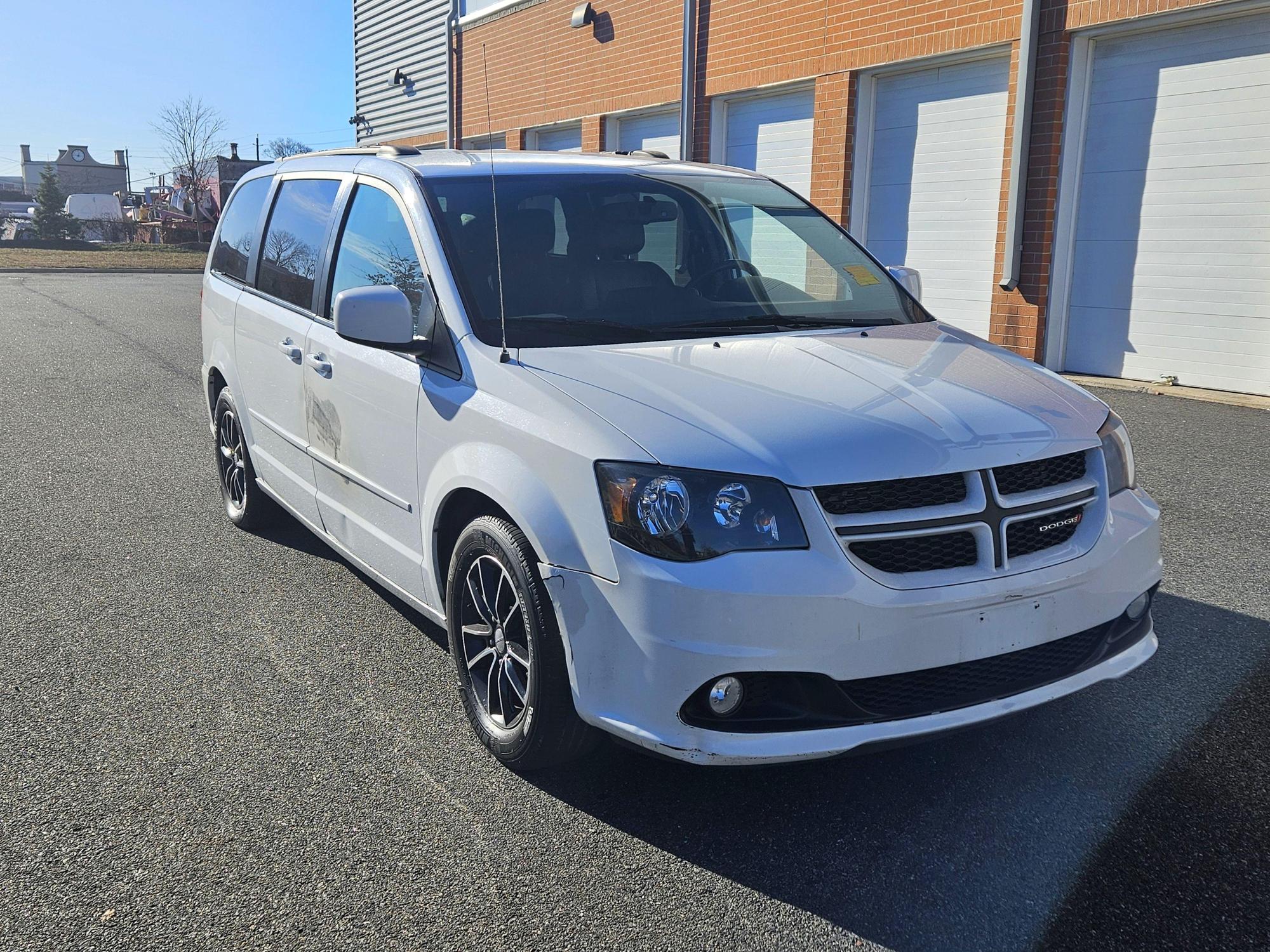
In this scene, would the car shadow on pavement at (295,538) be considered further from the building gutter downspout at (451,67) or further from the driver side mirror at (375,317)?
the building gutter downspout at (451,67)

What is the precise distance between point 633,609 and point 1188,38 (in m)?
8.72

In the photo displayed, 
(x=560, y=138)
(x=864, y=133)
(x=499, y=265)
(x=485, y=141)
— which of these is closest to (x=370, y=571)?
(x=499, y=265)

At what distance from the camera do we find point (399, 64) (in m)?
22.4

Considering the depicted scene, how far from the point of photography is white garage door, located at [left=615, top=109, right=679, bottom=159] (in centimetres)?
1505

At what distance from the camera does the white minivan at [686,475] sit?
8.76 feet

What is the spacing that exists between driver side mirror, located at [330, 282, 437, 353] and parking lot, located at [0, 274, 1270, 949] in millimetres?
1200

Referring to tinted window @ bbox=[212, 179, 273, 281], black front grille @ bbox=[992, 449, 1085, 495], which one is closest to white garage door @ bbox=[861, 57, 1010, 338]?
tinted window @ bbox=[212, 179, 273, 281]

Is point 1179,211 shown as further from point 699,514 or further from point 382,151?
point 699,514

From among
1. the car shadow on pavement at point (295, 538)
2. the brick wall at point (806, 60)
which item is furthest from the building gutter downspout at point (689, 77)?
the car shadow on pavement at point (295, 538)

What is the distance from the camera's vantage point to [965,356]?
3611 mm

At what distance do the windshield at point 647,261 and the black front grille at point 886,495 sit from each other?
106cm

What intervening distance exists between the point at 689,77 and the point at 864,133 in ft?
10.0

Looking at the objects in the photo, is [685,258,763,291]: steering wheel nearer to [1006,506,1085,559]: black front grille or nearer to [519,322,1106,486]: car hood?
[519,322,1106,486]: car hood

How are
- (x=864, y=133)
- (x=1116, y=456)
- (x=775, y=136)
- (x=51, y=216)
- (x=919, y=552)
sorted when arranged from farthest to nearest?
1. (x=51, y=216)
2. (x=775, y=136)
3. (x=864, y=133)
4. (x=1116, y=456)
5. (x=919, y=552)
